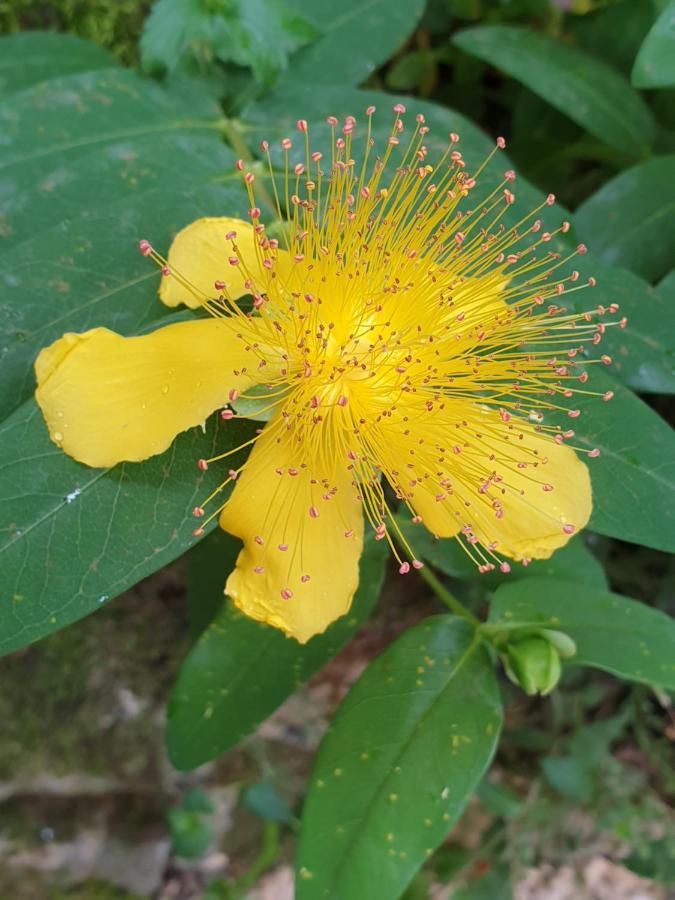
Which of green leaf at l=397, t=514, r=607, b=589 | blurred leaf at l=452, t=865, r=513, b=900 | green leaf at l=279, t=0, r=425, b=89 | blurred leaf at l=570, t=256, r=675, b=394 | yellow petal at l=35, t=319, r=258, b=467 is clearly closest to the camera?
yellow petal at l=35, t=319, r=258, b=467

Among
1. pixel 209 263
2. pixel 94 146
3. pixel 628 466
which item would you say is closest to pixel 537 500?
pixel 628 466

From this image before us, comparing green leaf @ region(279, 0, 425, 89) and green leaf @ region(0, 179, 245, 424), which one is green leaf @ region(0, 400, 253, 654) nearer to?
green leaf @ region(0, 179, 245, 424)

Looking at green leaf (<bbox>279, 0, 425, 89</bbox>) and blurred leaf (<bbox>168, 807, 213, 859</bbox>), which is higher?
green leaf (<bbox>279, 0, 425, 89</bbox>)

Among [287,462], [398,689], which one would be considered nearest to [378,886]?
[398,689]

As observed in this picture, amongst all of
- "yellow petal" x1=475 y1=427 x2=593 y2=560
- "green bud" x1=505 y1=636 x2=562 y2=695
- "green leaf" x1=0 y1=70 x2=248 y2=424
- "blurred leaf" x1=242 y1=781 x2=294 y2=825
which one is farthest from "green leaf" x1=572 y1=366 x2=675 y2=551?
"blurred leaf" x1=242 y1=781 x2=294 y2=825

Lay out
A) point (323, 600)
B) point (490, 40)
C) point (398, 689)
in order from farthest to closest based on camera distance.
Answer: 1. point (490, 40)
2. point (398, 689)
3. point (323, 600)

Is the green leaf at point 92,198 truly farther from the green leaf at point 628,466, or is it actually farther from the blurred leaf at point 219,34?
the green leaf at point 628,466

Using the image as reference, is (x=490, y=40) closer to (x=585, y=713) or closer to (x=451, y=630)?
(x=451, y=630)
